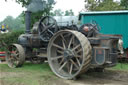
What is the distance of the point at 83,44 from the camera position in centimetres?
464

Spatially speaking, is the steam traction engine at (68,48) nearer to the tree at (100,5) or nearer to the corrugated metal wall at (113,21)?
the corrugated metal wall at (113,21)

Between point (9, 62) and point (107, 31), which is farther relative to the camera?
point (107, 31)

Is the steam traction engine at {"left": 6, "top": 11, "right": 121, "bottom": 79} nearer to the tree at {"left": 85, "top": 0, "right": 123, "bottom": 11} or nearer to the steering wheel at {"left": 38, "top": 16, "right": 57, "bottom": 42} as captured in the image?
the steering wheel at {"left": 38, "top": 16, "right": 57, "bottom": 42}

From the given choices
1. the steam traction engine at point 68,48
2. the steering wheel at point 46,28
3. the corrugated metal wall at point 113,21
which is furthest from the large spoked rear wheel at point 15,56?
the corrugated metal wall at point 113,21

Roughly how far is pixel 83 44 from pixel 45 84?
1418mm

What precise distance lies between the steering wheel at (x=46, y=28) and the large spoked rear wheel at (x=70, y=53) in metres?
0.68

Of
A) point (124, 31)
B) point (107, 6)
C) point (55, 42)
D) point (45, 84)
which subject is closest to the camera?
point (45, 84)

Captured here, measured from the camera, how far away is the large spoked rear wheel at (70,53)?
468cm

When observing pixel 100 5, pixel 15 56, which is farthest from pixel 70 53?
pixel 100 5

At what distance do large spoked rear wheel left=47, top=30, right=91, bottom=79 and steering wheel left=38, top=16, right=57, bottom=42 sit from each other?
677 mm

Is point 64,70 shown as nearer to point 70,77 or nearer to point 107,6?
point 70,77

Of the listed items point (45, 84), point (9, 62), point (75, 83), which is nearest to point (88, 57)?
point (75, 83)

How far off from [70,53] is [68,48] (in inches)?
6.6

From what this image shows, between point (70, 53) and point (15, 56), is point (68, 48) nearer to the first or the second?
point (70, 53)
